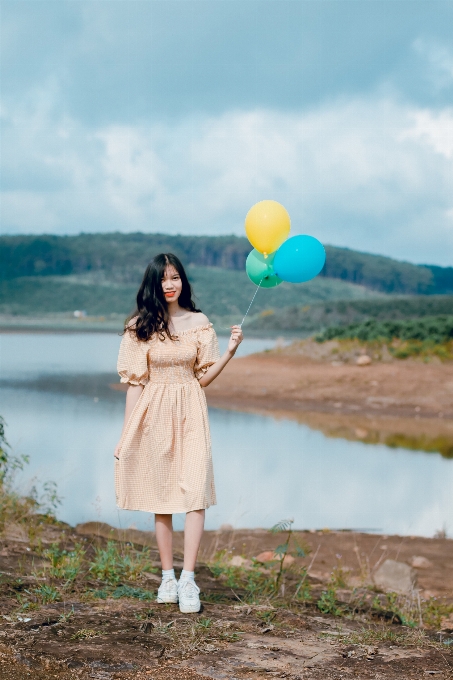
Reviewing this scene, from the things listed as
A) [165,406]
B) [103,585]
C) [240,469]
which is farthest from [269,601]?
[240,469]

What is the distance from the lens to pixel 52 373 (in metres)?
21.3

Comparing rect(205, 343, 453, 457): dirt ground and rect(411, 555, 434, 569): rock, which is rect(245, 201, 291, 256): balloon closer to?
rect(411, 555, 434, 569): rock

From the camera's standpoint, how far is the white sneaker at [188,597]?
3867 millimetres

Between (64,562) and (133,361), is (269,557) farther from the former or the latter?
(133,361)

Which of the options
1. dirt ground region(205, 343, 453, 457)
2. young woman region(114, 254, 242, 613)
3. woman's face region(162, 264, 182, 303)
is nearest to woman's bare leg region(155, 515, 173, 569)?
young woman region(114, 254, 242, 613)

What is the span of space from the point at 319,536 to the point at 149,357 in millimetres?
3723

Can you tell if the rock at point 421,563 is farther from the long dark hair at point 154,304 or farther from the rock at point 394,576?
the long dark hair at point 154,304

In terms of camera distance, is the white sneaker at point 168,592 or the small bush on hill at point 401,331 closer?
the white sneaker at point 168,592

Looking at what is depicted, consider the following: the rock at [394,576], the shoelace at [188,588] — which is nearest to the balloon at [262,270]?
the shoelace at [188,588]

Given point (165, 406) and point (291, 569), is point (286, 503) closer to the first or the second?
point (291, 569)

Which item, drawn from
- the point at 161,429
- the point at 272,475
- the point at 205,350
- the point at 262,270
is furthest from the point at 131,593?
the point at 272,475

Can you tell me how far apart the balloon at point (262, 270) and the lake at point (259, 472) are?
2518 mm

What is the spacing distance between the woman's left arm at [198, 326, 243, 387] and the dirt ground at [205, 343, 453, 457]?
332 inches

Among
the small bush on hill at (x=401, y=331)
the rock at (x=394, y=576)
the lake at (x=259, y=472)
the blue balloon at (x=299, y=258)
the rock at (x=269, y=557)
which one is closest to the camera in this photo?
the blue balloon at (x=299, y=258)
